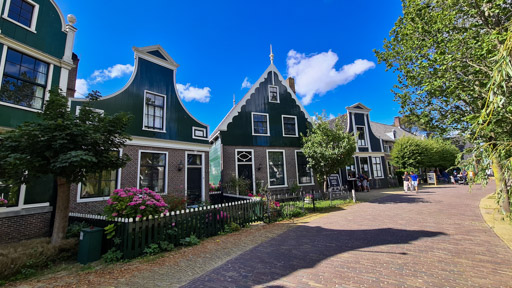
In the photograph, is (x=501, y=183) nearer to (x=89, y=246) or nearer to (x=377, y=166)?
(x=89, y=246)

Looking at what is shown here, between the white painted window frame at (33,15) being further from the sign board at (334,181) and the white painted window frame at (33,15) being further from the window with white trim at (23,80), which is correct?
the sign board at (334,181)

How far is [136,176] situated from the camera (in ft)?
35.1

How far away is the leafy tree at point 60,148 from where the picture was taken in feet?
18.0

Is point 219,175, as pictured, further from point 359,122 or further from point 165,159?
point 359,122

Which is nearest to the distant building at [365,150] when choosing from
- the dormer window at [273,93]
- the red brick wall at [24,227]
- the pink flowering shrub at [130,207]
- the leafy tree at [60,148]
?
the dormer window at [273,93]

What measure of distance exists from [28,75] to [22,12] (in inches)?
98.5

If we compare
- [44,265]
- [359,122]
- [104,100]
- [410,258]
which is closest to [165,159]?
[104,100]

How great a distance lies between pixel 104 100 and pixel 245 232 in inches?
351

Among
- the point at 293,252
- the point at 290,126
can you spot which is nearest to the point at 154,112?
the point at 293,252

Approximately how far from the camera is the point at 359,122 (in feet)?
76.9

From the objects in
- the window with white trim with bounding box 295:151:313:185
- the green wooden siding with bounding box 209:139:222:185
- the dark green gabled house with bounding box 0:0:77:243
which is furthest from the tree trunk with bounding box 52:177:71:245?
the window with white trim with bounding box 295:151:313:185

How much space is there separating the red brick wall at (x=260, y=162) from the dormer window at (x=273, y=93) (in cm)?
404

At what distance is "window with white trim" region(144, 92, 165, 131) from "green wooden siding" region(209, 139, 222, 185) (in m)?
4.68

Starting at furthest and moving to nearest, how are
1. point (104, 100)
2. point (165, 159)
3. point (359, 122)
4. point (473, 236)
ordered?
point (359, 122) → point (165, 159) → point (104, 100) → point (473, 236)
